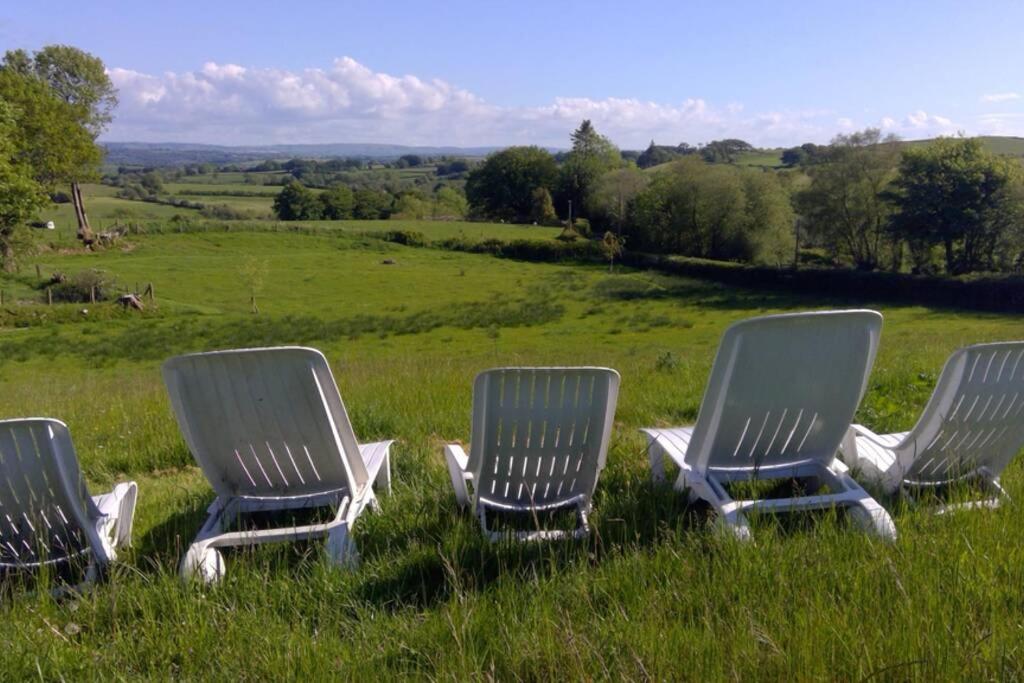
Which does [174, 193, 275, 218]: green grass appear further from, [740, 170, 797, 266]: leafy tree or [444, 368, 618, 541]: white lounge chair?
[444, 368, 618, 541]: white lounge chair

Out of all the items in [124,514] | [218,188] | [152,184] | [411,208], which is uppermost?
[124,514]

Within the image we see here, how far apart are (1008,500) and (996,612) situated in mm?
1209

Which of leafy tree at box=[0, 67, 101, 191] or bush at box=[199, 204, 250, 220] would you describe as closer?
leafy tree at box=[0, 67, 101, 191]

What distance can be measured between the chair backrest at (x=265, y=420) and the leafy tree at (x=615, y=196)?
7139 cm

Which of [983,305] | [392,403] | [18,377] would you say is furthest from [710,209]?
[392,403]

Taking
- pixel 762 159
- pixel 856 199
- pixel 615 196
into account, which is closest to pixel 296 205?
pixel 615 196

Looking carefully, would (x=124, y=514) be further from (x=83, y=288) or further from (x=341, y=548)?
(x=83, y=288)

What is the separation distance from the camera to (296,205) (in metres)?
90.5

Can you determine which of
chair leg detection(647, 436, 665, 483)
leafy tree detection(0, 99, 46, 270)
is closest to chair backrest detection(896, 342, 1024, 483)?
chair leg detection(647, 436, 665, 483)

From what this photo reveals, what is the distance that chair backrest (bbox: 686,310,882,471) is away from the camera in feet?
10.1

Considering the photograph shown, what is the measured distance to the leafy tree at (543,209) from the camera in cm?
8631

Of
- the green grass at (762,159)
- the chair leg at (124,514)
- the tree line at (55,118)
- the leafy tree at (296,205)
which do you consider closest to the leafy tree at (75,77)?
the tree line at (55,118)

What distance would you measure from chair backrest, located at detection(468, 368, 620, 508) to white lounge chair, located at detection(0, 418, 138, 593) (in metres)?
1.48

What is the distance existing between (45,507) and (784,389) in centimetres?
292
